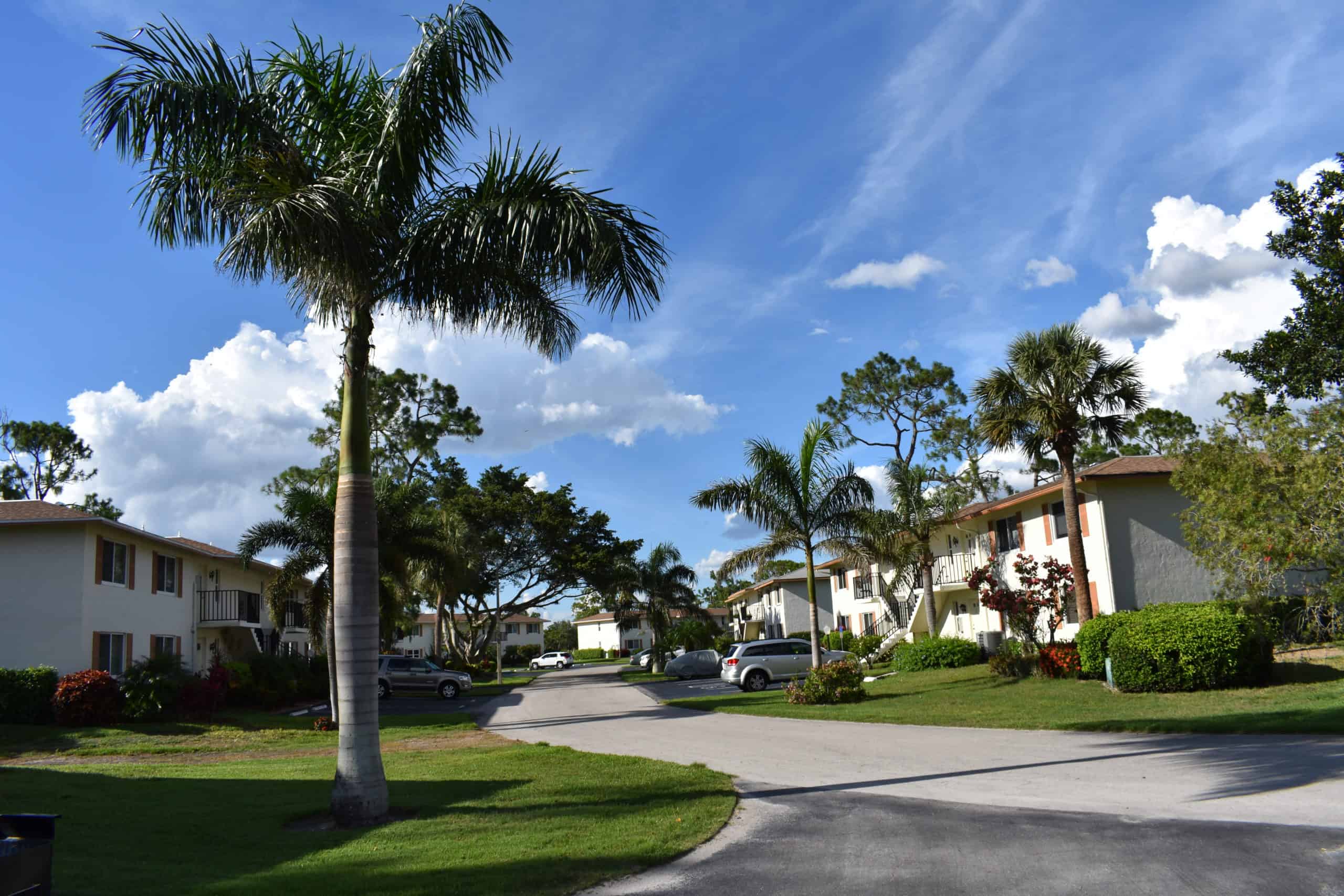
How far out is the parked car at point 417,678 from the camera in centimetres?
3509

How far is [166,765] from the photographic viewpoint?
1579 cm

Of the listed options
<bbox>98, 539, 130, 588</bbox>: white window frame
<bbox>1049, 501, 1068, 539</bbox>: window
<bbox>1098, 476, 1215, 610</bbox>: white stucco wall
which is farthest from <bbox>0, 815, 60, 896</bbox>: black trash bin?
<bbox>1049, 501, 1068, 539</bbox>: window

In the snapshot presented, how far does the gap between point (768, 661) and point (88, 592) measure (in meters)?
19.8

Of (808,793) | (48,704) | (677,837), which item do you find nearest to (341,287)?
(677,837)

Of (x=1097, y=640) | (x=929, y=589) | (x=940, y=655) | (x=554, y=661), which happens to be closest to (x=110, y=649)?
(x=940, y=655)

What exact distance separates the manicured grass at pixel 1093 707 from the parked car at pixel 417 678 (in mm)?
13407

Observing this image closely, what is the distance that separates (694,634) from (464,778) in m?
39.2

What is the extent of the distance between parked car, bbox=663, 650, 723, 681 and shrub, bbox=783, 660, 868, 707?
1802 cm

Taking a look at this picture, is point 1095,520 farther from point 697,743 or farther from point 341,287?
point 341,287

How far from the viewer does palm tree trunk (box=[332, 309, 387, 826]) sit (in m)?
8.90

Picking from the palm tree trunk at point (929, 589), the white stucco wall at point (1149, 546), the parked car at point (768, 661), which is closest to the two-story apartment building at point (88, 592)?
the parked car at point (768, 661)

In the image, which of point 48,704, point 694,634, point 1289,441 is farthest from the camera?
point 694,634

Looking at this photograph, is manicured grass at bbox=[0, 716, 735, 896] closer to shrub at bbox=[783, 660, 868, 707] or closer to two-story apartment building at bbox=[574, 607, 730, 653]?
shrub at bbox=[783, 660, 868, 707]

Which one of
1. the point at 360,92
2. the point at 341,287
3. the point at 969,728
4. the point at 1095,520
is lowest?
the point at 969,728
